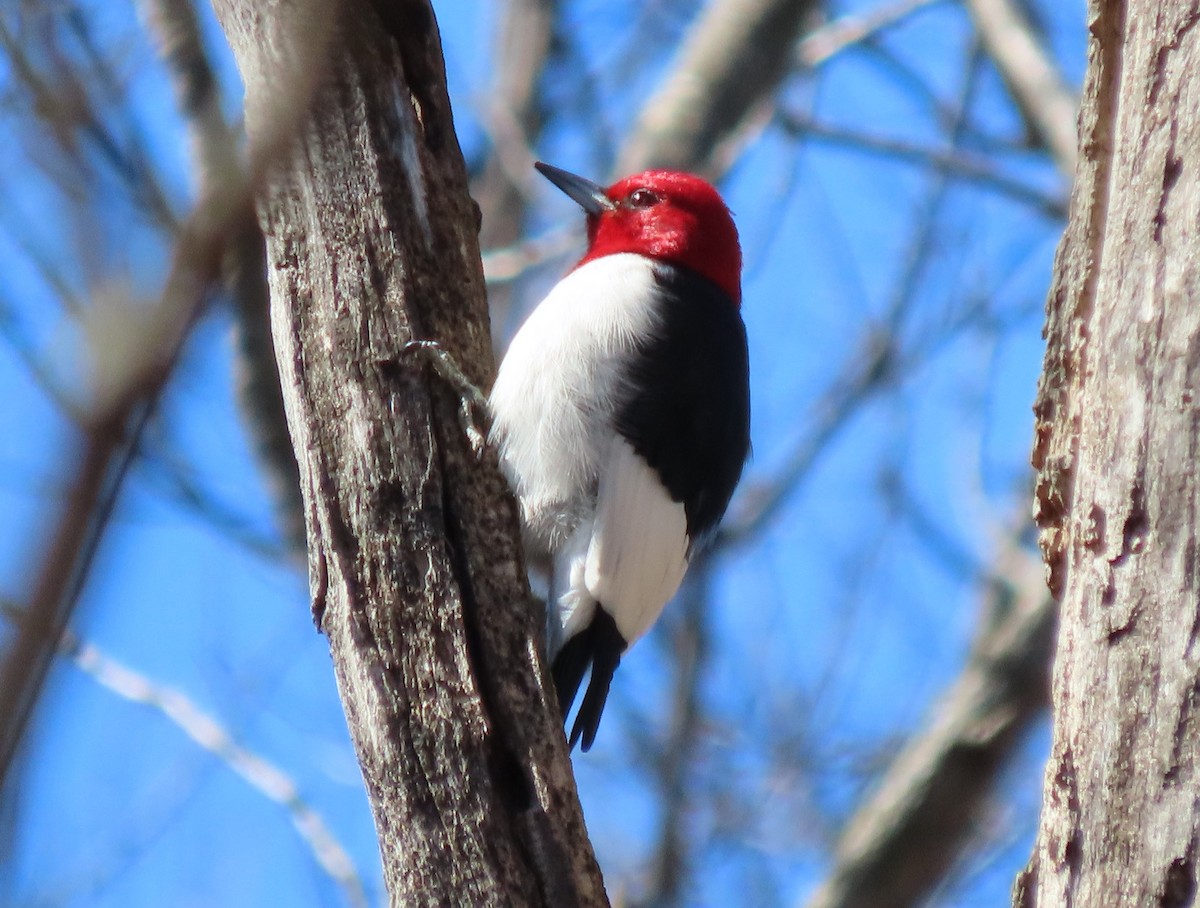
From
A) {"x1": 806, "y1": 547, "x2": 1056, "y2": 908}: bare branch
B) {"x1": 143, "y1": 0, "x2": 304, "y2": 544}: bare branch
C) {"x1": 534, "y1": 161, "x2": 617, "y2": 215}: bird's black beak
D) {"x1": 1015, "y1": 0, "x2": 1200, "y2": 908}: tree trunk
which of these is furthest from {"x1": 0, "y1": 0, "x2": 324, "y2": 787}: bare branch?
{"x1": 534, "y1": 161, "x2": 617, "y2": 215}: bird's black beak

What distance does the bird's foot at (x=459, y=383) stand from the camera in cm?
274

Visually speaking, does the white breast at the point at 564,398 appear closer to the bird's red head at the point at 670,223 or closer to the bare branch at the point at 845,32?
the bird's red head at the point at 670,223

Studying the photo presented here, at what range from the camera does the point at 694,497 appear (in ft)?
12.4

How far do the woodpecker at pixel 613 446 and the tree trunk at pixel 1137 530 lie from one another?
1.34 m

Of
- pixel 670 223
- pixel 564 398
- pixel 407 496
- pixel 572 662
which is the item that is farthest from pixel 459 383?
pixel 670 223

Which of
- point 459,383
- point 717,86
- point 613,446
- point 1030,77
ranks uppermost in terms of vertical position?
point 717,86

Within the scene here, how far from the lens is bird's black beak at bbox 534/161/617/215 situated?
4.86m

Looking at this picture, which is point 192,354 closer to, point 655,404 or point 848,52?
→ point 655,404

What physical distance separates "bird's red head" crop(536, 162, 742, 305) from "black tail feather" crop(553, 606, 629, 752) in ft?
4.71

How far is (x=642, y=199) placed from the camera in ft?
15.6

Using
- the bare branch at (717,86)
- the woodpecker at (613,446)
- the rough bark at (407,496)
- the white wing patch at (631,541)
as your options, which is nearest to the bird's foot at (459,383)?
the rough bark at (407,496)

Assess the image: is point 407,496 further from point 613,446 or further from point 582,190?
point 582,190

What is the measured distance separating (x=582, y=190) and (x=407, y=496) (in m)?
2.47

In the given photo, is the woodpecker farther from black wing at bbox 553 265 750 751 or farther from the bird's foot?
the bird's foot
